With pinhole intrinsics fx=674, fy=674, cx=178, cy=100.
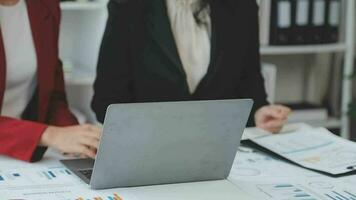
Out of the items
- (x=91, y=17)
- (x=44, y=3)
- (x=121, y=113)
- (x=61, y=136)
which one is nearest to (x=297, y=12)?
(x=91, y=17)

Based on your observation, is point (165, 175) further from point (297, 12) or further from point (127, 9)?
point (297, 12)

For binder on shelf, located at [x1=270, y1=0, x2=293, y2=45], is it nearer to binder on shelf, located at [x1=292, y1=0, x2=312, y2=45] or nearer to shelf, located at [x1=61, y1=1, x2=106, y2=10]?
binder on shelf, located at [x1=292, y1=0, x2=312, y2=45]

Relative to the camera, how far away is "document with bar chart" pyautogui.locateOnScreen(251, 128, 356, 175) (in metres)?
1.60

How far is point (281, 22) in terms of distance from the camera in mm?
3148

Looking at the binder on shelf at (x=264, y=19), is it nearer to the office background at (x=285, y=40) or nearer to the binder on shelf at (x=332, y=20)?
the office background at (x=285, y=40)

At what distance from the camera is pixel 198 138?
1403mm

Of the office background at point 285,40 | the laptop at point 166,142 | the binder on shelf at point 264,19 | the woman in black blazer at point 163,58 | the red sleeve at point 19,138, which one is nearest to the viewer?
the laptop at point 166,142

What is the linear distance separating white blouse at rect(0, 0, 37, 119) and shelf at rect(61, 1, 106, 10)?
0.86 metres

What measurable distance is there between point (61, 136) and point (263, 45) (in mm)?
1735

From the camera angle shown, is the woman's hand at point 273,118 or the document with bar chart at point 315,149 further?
the woman's hand at point 273,118

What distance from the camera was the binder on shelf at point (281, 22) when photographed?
314 cm

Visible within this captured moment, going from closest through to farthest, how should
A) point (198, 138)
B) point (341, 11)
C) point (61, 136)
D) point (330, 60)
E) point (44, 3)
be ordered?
point (198, 138)
point (61, 136)
point (44, 3)
point (341, 11)
point (330, 60)

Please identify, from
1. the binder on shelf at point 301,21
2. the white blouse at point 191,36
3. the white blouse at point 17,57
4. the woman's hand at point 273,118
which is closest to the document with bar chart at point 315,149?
the woman's hand at point 273,118

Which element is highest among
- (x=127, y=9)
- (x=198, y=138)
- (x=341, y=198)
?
(x=127, y=9)
